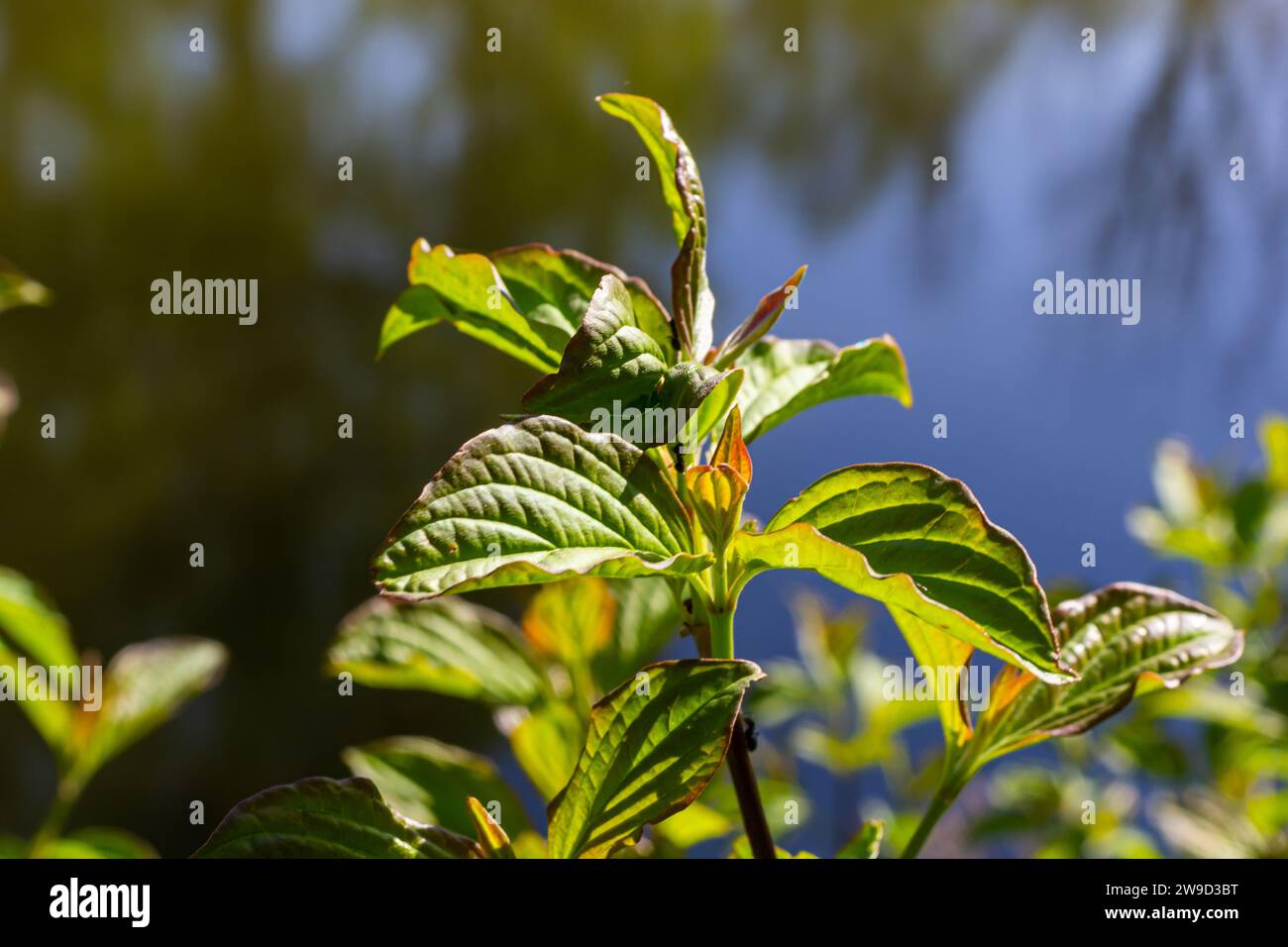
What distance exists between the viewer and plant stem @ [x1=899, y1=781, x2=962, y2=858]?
263 millimetres

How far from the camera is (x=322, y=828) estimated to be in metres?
0.23

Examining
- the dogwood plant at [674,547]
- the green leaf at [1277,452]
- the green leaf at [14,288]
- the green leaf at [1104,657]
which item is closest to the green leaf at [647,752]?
the dogwood plant at [674,547]

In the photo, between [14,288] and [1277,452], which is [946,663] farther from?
[1277,452]

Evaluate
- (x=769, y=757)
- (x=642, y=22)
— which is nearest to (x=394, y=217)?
(x=642, y=22)

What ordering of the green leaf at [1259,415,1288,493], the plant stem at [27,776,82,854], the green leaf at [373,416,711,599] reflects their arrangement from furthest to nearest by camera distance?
the green leaf at [1259,415,1288,493], the plant stem at [27,776,82,854], the green leaf at [373,416,711,599]

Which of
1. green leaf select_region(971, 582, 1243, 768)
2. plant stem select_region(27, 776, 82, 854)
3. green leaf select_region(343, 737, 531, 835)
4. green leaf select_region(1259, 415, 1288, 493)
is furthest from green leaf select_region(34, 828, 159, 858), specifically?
green leaf select_region(1259, 415, 1288, 493)

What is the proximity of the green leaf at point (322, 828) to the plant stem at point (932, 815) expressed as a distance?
0.41 feet

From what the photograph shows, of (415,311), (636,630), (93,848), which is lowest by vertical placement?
(93,848)

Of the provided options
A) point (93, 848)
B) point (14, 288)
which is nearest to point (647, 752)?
point (14, 288)

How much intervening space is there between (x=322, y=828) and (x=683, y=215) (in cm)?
18

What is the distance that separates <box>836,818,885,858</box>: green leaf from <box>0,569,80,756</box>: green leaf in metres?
Result: 0.37

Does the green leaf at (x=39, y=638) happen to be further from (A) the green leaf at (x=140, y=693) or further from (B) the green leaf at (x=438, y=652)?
(B) the green leaf at (x=438, y=652)

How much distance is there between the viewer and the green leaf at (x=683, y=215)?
0.24 meters

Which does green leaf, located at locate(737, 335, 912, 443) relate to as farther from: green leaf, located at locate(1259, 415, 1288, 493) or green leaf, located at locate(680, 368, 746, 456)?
green leaf, located at locate(1259, 415, 1288, 493)
